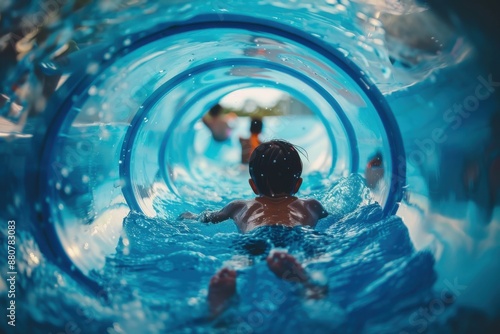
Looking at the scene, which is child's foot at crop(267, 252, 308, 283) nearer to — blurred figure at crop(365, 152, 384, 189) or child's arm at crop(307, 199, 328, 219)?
Answer: child's arm at crop(307, 199, 328, 219)

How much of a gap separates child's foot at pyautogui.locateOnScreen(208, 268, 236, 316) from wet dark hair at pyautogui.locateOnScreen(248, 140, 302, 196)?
861 mm

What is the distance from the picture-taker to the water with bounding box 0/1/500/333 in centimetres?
182

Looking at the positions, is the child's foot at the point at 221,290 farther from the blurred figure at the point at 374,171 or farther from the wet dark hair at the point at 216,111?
the wet dark hair at the point at 216,111

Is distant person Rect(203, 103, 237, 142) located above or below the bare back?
above

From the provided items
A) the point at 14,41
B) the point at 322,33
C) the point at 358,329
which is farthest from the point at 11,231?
the point at 322,33

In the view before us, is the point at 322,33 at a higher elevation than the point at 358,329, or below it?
higher

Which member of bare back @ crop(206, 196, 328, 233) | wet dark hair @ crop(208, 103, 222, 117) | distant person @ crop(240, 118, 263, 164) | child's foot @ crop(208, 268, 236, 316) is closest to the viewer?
child's foot @ crop(208, 268, 236, 316)

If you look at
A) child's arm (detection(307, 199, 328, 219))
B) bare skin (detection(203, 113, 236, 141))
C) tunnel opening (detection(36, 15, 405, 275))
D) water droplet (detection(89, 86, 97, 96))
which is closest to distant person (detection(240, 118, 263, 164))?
tunnel opening (detection(36, 15, 405, 275))

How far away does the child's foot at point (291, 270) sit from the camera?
6.18 feet

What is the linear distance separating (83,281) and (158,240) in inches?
24.2

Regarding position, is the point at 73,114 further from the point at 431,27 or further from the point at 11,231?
the point at 431,27

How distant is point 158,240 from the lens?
266cm

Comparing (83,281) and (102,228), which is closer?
(83,281)

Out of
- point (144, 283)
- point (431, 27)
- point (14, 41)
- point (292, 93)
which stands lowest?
point (144, 283)
